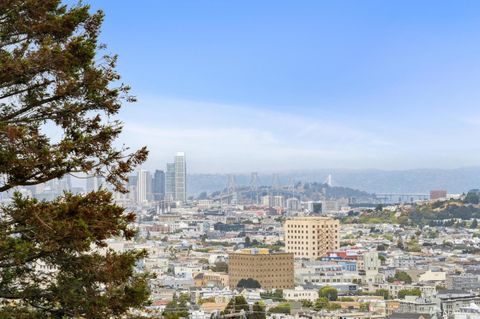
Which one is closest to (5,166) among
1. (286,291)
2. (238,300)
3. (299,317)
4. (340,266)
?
(238,300)

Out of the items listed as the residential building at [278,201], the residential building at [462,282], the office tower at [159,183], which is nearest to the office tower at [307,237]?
the residential building at [462,282]

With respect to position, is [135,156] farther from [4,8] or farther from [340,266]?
[340,266]

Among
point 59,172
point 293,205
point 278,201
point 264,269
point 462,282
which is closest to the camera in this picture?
point 59,172

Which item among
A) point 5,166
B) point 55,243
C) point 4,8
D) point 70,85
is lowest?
point 55,243

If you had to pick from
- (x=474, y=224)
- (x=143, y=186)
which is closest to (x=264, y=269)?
(x=474, y=224)

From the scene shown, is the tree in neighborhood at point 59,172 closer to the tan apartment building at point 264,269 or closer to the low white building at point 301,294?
the low white building at point 301,294

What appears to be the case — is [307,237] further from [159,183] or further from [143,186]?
[159,183]
